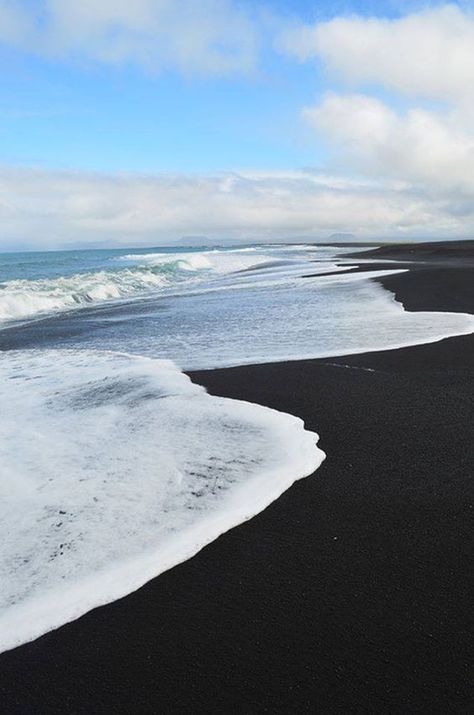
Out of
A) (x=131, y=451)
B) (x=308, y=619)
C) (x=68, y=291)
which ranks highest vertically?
(x=68, y=291)

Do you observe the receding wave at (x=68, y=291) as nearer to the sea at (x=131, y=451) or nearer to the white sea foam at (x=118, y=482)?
the sea at (x=131, y=451)

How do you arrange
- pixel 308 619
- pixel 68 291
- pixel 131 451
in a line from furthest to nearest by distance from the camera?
pixel 68 291 < pixel 131 451 < pixel 308 619

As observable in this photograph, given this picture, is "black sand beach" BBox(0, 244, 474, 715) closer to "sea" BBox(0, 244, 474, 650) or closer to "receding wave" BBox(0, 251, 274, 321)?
"sea" BBox(0, 244, 474, 650)

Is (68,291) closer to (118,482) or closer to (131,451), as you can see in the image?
(131,451)

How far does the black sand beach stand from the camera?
A: 2.46 m

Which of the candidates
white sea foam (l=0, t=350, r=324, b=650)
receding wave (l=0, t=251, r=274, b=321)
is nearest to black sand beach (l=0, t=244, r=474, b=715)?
white sea foam (l=0, t=350, r=324, b=650)

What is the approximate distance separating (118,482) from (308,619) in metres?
2.25

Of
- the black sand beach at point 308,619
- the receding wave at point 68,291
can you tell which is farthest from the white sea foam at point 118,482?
the receding wave at point 68,291

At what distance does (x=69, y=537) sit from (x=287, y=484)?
5.63ft

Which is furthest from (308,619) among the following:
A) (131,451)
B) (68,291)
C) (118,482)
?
(68,291)

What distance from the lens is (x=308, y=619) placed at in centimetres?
290

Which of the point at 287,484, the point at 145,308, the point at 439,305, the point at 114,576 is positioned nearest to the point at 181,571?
the point at 114,576

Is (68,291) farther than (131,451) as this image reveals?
Yes

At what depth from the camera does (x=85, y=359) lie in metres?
10.2
